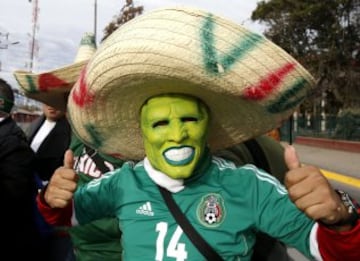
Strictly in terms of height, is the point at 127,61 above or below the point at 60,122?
above

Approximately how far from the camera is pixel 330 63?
2959 cm

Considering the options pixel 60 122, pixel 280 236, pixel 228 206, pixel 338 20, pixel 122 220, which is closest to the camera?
pixel 280 236

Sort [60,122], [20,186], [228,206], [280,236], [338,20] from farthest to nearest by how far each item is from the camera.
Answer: [338,20] → [60,122] → [20,186] → [228,206] → [280,236]

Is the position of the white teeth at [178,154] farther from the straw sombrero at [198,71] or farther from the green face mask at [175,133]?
the straw sombrero at [198,71]

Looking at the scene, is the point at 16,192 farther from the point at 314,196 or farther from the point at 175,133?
the point at 314,196

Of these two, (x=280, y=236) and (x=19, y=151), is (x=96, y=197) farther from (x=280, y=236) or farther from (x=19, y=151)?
(x=19, y=151)

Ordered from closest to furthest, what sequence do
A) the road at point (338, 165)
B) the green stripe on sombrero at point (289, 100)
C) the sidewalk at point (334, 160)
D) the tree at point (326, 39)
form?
the green stripe on sombrero at point (289, 100)
the road at point (338, 165)
the sidewalk at point (334, 160)
the tree at point (326, 39)

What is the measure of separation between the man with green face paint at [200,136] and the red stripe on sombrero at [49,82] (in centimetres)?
86

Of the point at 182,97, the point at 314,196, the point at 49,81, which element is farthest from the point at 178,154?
the point at 49,81

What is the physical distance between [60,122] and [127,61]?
2.46 metres

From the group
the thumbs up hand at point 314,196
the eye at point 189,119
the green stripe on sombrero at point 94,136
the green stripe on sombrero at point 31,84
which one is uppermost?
the green stripe on sombrero at point 31,84

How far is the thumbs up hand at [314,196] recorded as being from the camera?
5.29 feet

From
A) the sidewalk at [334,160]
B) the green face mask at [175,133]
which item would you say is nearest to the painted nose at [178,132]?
the green face mask at [175,133]

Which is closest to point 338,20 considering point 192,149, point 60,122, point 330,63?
point 330,63
